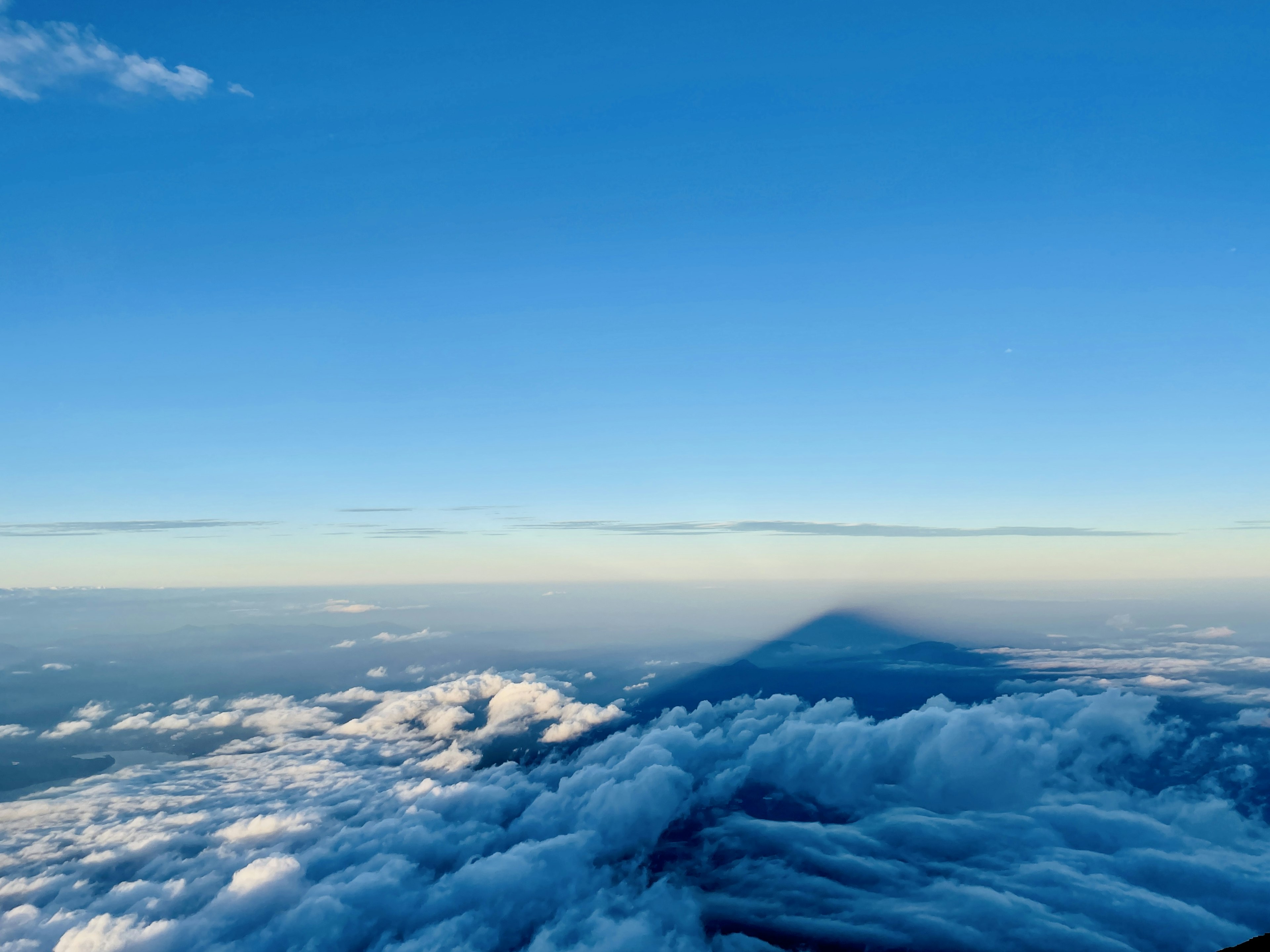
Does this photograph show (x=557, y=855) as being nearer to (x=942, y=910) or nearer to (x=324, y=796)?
(x=324, y=796)

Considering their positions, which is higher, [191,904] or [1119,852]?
[191,904]

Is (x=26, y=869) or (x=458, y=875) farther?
(x=458, y=875)

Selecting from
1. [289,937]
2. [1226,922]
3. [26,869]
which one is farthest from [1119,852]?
[26,869]

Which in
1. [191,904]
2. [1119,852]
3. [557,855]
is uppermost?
[191,904]

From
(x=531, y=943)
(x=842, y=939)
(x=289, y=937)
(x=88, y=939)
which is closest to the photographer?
(x=88, y=939)

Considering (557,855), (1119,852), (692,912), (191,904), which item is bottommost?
(692,912)

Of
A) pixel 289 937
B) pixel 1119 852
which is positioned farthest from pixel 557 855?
pixel 1119 852

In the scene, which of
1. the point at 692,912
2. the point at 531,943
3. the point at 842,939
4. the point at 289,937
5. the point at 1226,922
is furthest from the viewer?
the point at 692,912

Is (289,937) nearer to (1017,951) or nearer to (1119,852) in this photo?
(1017,951)

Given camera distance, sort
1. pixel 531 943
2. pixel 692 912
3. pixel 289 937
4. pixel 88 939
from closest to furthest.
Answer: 1. pixel 88 939
2. pixel 289 937
3. pixel 531 943
4. pixel 692 912
